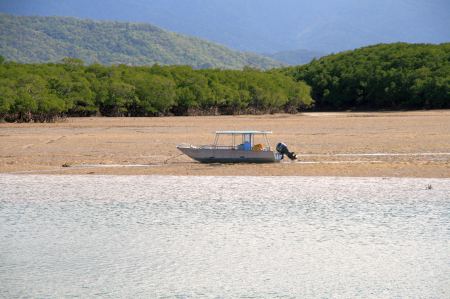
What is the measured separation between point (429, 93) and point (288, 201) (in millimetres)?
44735

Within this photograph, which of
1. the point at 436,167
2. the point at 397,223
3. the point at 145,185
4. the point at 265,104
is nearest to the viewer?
the point at 397,223

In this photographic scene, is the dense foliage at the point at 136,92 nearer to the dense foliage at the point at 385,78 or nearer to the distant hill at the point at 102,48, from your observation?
the dense foliage at the point at 385,78

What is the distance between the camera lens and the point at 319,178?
19984 mm

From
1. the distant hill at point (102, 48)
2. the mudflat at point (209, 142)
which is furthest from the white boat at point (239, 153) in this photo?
the distant hill at point (102, 48)

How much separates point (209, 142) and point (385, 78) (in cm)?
3844

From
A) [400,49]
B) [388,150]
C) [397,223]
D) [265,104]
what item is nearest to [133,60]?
[400,49]

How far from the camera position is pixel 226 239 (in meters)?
12.8

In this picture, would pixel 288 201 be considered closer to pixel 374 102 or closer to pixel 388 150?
pixel 388 150

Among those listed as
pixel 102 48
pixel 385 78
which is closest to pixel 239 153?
pixel 385 78

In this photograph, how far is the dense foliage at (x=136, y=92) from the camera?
4169cm

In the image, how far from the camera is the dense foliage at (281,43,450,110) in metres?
59.8

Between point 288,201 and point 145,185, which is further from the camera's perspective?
point 145,185

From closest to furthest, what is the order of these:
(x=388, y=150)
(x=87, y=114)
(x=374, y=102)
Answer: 1. (x=388, y=150)
2. (x=87, y=114)
3. (x=374, y=102)

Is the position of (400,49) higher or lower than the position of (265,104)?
higher
